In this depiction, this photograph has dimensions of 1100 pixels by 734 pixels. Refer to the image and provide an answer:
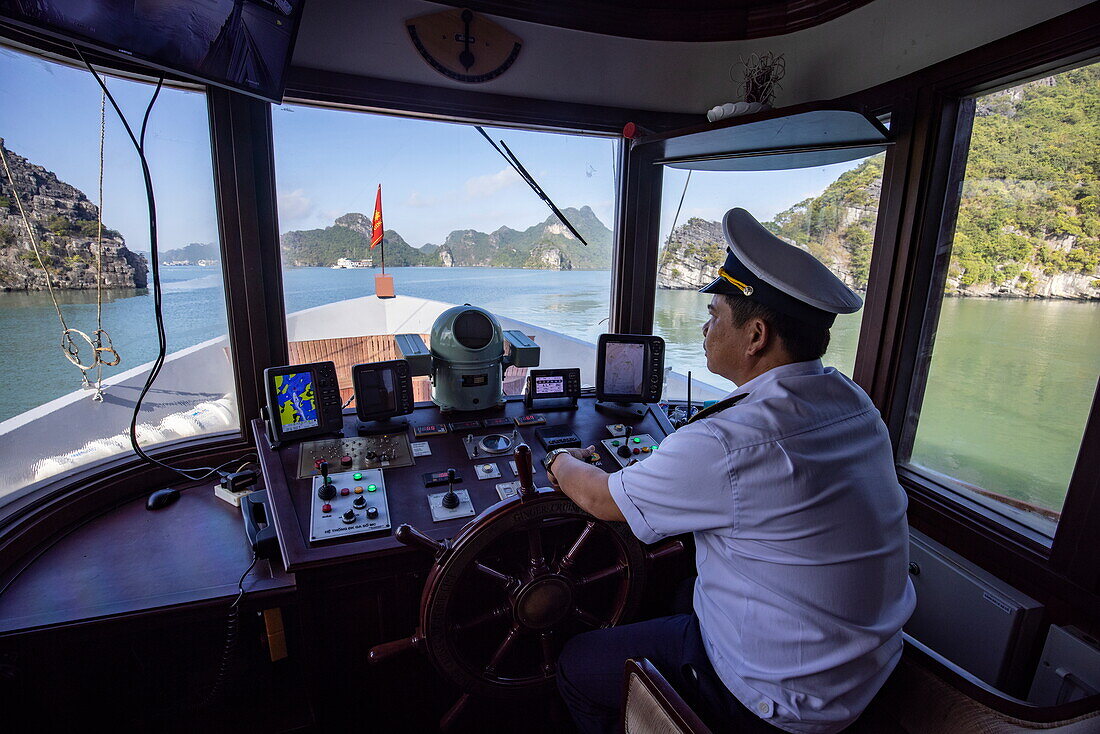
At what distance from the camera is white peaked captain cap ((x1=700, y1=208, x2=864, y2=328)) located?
1018mm

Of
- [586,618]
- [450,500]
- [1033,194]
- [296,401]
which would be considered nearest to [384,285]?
[296,401]

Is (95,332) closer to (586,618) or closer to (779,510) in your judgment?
(586,618)

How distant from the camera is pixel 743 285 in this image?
3.53 feet

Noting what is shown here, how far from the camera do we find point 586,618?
1.30 meters

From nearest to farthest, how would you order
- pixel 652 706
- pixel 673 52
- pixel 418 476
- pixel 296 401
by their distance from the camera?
pixel 652 706
pixel 418 476
pixel 296 401
pixel 673 52

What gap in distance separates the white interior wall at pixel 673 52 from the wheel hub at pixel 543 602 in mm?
1727

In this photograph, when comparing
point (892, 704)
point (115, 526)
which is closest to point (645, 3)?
point (892, 704)

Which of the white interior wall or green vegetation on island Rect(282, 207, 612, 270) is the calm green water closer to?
green vegetation on island Rect(282, 207, 612, 270)

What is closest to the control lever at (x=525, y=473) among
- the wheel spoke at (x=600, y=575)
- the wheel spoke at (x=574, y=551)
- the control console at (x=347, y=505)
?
the wheel spoke at (x=574, y=551)

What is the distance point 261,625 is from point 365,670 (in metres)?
0.61

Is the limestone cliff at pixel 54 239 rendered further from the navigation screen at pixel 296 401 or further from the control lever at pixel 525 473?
the control lever at pixel 525 473

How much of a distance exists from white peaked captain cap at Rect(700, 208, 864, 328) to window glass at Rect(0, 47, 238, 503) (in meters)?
1.65

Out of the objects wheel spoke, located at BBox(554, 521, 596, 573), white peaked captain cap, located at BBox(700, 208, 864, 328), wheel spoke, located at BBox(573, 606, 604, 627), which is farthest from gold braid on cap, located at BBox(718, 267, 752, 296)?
wheel spoke, located at BBox(573, 606, 604, 627)

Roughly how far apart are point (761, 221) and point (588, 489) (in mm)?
1797
